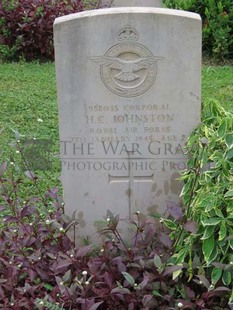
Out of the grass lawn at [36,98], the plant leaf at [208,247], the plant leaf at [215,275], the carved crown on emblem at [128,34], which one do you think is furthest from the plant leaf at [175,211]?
the grass lawn at [36,98]

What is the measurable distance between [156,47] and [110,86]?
335 millimetres

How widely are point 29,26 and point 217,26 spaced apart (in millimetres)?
2335

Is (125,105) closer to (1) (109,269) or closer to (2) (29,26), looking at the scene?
(1) (109,269)

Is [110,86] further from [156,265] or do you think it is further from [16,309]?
[16,309]

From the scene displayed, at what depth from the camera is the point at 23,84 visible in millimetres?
7234

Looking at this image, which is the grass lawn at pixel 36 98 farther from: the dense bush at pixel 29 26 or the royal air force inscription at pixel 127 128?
the royal air force inscription at pixel 127 128

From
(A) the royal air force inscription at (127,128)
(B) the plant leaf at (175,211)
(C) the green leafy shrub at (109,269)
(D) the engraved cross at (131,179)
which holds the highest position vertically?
(A) the royal air force inscription at (127,128)

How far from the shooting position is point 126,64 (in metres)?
3.59

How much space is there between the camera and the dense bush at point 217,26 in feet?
26.6

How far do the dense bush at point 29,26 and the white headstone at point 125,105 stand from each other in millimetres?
4602

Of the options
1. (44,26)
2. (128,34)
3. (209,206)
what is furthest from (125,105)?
(44,26)

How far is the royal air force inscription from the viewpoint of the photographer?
3.59 meters

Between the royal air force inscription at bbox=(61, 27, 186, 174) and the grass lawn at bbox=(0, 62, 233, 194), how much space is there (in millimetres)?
1391

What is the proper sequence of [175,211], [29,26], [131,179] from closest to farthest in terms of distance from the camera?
[175,211]
[131,179]
[29,26]
